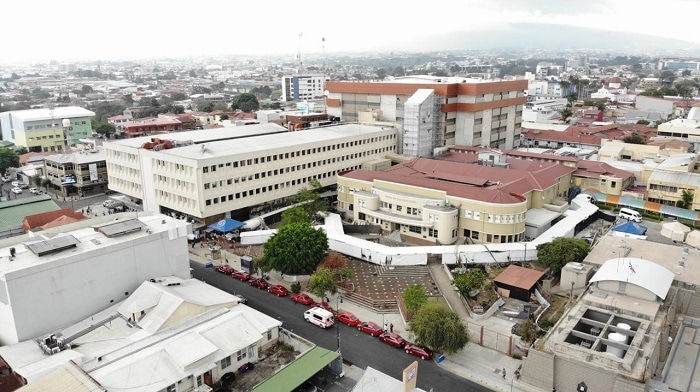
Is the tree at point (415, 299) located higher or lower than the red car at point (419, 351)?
higher

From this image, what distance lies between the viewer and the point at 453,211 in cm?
3941

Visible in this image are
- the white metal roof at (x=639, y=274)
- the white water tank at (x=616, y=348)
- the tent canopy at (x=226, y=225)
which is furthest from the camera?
the tent canopy at (x=226, y=225)

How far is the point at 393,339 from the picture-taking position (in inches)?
1073

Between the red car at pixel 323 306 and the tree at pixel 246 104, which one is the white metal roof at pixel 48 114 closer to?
the tree at pixel 246 104

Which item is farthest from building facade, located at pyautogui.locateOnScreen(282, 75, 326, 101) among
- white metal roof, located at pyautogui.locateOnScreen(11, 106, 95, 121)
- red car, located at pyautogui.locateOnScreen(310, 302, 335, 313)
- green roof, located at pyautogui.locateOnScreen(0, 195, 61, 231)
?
red car, located at pyautogui.locateOnScreen(310, 302, 335, 313)

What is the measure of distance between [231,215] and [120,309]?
67.2ft

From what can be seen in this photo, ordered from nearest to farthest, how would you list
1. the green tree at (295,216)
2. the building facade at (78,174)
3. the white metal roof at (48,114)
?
1. the green tree at (295,216)
2. the building facade at (78,174)
3. the white metal roof at (48,114)

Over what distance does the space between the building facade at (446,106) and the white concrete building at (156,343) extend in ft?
125

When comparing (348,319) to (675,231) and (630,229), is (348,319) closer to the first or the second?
(630,229)

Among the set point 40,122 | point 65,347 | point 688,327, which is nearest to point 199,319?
point 65,347

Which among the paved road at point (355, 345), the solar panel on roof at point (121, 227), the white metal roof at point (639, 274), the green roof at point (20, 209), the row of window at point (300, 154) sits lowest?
Result: the paved road at point (355, 345)

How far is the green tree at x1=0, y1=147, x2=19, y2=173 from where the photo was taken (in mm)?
69625

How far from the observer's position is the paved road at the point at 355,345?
24.2 m

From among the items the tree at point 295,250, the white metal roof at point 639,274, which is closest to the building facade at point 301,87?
the tree at point 295,250
